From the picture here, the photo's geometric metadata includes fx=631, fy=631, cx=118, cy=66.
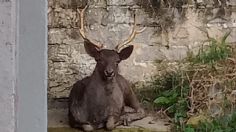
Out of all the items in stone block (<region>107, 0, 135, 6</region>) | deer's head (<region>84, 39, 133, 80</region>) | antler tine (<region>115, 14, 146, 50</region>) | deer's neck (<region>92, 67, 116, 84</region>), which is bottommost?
deer's neck (<region>92, 67, 116, 84</region>)

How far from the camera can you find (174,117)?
5.09 m

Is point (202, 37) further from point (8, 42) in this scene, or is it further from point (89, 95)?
point (8, 42)

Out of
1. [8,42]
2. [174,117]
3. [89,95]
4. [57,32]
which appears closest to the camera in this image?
[8,42]

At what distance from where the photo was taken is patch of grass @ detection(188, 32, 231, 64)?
5.31 metres

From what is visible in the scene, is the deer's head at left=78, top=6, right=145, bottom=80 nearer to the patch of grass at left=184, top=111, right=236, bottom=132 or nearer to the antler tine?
the antler tine

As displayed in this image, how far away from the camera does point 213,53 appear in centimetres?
534

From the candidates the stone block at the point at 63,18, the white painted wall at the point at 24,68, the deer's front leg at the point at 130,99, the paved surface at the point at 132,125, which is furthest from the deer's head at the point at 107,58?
the white painted wall at the point at 24,68

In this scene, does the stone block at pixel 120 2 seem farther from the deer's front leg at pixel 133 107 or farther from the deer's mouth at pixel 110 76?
the deer's mouth at pixel 110 76

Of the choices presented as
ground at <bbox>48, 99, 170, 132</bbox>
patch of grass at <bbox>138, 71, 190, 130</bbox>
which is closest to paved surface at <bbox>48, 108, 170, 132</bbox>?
ground at <bbox>48, 99, 170, 132</bbox>

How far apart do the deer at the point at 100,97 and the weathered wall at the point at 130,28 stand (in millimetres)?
578

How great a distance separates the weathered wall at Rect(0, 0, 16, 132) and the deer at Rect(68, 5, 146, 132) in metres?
2.48

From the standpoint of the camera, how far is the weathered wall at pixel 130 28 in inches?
214

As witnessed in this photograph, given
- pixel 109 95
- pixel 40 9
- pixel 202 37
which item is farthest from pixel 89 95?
pixel 40 9

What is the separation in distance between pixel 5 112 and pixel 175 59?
3497 millimetres
